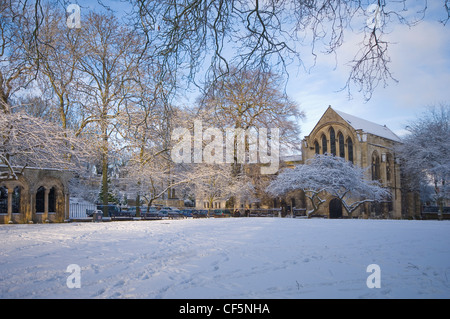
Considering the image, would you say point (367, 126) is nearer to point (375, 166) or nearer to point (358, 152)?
point (375, 166)

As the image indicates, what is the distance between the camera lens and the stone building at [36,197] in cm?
1844

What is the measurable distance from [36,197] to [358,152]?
3211 cm

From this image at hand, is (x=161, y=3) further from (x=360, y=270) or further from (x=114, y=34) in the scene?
(x=114, y=34)

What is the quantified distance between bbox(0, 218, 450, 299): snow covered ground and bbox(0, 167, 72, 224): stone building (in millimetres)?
9451

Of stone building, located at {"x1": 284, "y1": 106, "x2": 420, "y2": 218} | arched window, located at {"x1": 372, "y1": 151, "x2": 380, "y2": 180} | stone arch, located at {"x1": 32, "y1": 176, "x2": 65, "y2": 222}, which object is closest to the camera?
stone arch, located at {"x1": 32, "y1": 176, "x2": 65, "y2": 222}

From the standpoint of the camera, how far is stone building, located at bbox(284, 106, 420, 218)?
3944 centimetres

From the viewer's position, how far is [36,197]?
2031 centimetres

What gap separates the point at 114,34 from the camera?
22.3 metres

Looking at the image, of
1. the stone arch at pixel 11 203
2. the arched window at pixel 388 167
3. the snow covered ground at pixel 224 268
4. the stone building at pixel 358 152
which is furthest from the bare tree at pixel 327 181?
the snow covered ground at pixel 224 268

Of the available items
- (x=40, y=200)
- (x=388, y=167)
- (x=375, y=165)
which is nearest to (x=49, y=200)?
(x=40, y=200)

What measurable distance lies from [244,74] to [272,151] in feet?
86.8

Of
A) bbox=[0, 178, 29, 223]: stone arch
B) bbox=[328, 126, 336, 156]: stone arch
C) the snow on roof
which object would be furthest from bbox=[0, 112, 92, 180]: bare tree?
the snow on roof

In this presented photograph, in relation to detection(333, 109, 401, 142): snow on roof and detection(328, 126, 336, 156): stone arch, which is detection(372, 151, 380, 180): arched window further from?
detection(328, 126, 336, 156): stone arch
